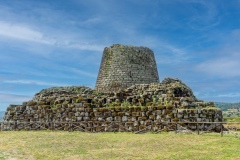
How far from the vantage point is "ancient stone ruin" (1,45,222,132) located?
17.8 m

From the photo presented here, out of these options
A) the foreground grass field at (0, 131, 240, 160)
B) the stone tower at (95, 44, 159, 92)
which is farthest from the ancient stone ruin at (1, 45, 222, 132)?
the foreground grass field at (0, 131, 240, 160)

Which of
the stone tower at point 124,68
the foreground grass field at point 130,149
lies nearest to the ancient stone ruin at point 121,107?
the stone tower at point 124,68

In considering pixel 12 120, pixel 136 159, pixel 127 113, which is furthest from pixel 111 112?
pixel 136 159

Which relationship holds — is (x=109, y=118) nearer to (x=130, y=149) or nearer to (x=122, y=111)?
(x=122, y=111)

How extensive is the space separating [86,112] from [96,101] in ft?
3.32

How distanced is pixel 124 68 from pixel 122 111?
22.6ft

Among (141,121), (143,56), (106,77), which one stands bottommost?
(141,121)

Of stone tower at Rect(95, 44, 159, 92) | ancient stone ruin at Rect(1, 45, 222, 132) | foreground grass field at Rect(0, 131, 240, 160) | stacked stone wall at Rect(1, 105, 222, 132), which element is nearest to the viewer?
foreground grass field at Rect(0, 131, 240, 160)

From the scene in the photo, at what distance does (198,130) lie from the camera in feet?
52.5

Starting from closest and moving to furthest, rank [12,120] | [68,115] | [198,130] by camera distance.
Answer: [198,130]
[68,115]
[12,120]

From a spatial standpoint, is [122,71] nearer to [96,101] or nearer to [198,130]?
[96,101]

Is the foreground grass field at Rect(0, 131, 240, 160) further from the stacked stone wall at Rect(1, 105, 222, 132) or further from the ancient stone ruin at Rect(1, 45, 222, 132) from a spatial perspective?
the ancient stone ruin at Rect(1, 45, 222, 132)

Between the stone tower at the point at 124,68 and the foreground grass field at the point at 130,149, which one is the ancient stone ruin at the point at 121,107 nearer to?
the stone tower at the point at 124,68

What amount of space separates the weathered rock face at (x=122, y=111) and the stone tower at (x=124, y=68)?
2.65 metres
